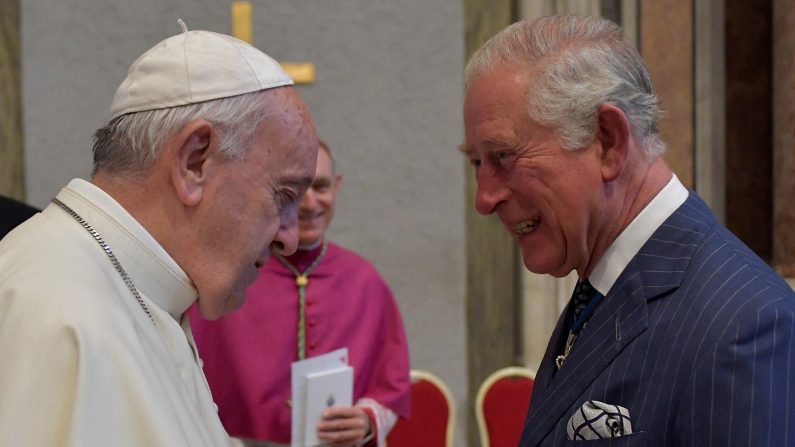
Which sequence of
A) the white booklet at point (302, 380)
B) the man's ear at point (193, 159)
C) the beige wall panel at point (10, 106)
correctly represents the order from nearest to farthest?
the man's ear at point (193, 159)
the white booklet at point (302, 380)
the beige wall panel at point (10, 106)

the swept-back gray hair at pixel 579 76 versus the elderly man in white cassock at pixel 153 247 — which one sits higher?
the swept-back gray hair at pixel 579 76

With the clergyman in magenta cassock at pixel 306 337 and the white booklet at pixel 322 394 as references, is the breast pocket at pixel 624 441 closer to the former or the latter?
the white booklet at pixel 322 394

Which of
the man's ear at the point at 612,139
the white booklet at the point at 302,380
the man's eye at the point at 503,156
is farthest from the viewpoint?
the white booklet at the point at 302,380

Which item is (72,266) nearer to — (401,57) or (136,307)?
(136,307)

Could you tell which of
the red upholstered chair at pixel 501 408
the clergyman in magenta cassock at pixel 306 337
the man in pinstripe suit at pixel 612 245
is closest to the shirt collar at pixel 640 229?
the man in pinstripe suit at pixel 612 245

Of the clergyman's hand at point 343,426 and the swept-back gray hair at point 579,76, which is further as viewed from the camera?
the clergyman's hand at point 343,426

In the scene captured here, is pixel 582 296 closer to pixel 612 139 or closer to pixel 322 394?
pixel 612 139

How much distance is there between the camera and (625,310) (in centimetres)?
164

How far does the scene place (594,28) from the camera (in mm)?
1724

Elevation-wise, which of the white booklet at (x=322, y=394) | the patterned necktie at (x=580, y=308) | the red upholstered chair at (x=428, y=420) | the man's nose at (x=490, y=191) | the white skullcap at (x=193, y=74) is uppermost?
the white skullcap at (x=193, y=74)

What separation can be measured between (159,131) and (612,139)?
3.04ft

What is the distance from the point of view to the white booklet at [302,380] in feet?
9.60

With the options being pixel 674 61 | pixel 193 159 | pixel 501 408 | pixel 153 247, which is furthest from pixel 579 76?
pixel 674 61

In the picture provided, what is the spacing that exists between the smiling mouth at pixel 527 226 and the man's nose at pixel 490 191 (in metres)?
0.07
